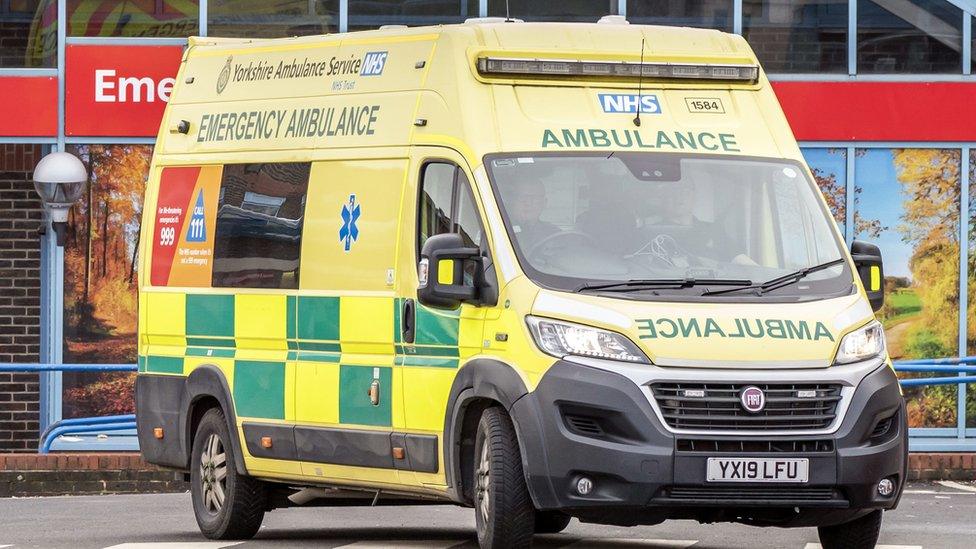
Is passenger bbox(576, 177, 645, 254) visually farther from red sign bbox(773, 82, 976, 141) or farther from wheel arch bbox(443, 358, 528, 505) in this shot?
red sign bbox(773, 82, 976, 141)

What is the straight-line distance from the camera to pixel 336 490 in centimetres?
1150

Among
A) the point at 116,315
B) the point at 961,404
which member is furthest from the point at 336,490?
the point at 961,404

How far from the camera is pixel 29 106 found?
18906 mm

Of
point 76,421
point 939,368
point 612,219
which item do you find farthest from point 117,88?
point 612,219

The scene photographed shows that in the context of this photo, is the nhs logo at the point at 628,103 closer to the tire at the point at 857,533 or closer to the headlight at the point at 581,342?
the headlight at the point at 581,342

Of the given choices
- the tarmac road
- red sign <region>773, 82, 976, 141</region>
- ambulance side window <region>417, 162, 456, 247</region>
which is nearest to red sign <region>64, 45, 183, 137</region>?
the tarmac road

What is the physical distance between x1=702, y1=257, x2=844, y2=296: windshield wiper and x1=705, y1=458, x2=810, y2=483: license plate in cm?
79

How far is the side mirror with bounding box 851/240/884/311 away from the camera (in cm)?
1001

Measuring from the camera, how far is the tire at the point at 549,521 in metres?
10.7

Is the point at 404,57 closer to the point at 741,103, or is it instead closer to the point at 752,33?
the point at 741,103

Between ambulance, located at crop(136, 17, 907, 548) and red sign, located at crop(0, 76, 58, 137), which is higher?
red sign, located at crop(0, 76, 58, 137)

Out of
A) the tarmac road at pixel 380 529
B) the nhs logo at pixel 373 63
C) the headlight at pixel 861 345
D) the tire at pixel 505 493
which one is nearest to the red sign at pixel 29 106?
the tarmac road at pixel 380 529

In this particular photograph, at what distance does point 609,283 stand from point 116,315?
10.3 m

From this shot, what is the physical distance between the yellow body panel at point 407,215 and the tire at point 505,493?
32 cm
